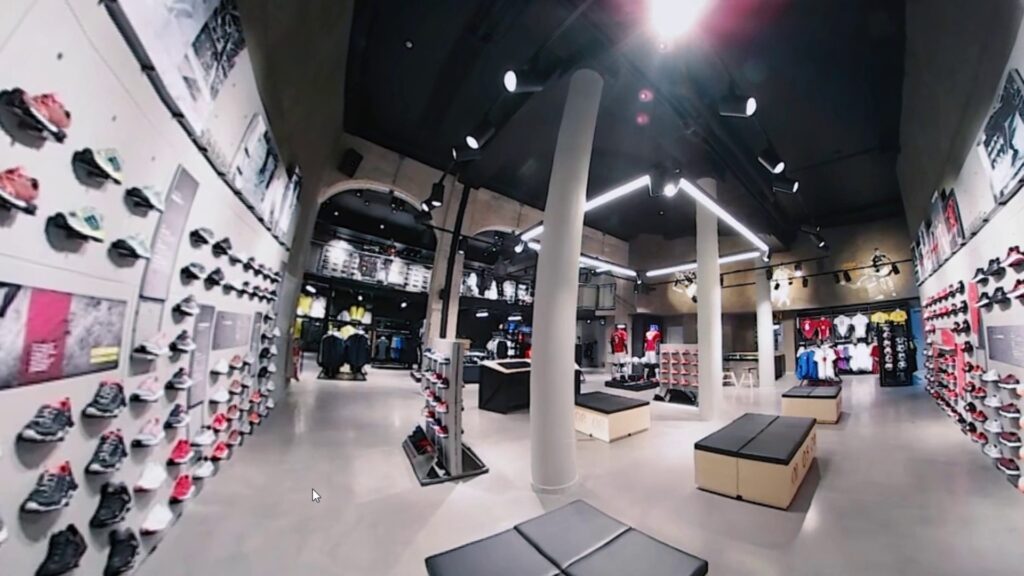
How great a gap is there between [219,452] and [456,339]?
8.14 feet

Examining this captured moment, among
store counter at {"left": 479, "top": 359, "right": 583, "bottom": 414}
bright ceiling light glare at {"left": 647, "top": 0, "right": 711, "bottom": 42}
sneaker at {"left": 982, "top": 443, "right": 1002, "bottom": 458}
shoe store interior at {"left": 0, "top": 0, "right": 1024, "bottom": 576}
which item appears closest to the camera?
shoe store interior at {"left": 0, "top": 0, "right": 1024, "bottom": 576}

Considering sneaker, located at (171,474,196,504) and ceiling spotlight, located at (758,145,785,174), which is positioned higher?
ceiling spotlight, located at (758,145,785,174)

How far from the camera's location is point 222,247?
2.82 meters

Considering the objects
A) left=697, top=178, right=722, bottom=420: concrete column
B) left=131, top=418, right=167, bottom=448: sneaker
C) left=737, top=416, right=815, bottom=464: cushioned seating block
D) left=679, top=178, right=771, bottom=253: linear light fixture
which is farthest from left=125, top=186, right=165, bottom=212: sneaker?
left=697, top=178, right=722, bottom=420: concrete column

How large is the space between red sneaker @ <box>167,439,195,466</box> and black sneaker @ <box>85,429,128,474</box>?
2.05 ft

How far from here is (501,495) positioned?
117 inches

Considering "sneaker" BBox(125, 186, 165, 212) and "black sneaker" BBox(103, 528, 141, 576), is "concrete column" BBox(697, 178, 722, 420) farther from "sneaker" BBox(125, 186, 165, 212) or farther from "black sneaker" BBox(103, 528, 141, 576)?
"black sneaker" BBox(103, 528, 141, 576)

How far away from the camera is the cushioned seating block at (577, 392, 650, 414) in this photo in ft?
16.1

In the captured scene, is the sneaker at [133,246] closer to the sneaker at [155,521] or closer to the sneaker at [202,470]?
the sneaker at [155,521]

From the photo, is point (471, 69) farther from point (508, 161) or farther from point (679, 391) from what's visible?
point (679, 391)

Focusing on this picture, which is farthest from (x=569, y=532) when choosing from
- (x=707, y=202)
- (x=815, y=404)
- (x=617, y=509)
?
(x=815, y=404)

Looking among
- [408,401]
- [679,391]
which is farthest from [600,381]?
[408,401]

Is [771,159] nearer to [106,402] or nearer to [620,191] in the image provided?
[620,191]

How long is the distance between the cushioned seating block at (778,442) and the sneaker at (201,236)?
14.7 ft
